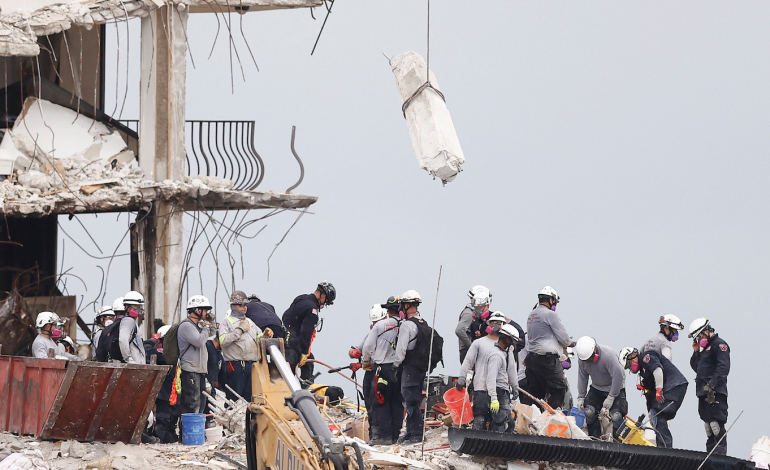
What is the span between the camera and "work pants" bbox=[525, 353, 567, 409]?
1500 cm

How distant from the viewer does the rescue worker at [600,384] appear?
14.5 meters

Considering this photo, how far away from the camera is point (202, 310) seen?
47.6 ft

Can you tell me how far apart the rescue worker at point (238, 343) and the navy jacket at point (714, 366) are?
689 cm

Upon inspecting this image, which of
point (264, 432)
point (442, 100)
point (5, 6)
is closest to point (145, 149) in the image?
point (5, 6)

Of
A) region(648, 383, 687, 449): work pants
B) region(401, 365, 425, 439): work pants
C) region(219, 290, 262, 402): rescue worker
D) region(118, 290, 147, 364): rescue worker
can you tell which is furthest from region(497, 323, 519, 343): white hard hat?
region(118, 290, 147, 364): rescue worker

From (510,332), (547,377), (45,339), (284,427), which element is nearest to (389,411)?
(547,377)

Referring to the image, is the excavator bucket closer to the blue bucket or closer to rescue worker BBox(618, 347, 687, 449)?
rescue worker BBox(618, 347, 687, 449)

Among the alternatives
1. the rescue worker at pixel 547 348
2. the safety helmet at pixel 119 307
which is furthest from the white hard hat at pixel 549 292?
the safety helmet at pixel 119 307

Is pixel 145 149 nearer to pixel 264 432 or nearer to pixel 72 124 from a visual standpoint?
pixel 72 124

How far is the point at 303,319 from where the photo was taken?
1692cm

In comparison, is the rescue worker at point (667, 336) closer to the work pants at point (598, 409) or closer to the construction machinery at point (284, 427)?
the work pants at point (598, 409)

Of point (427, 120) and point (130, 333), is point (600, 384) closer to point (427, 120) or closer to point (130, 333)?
point (427, 120)

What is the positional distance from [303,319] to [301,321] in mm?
97

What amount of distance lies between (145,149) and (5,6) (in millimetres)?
3842
